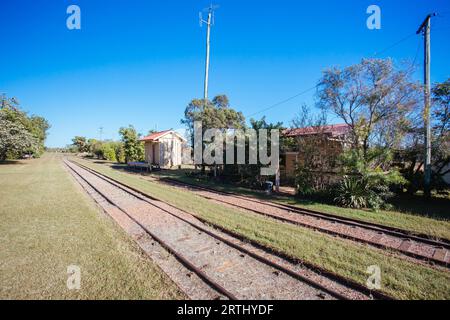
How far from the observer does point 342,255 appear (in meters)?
4.53

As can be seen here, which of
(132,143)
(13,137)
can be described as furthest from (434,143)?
(13,137)

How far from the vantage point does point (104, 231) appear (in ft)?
19.0

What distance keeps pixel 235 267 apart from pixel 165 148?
90.6ft

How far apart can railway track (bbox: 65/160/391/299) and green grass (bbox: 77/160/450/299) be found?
0.41m

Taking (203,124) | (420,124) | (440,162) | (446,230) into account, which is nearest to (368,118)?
(420,124)

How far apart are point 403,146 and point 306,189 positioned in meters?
6.08

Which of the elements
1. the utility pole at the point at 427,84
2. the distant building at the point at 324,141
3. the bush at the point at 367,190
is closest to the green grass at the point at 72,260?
the bush at the point at 367,190

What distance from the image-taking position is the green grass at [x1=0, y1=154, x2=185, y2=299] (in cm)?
326

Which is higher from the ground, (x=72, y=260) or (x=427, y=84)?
(x=427, y=84)

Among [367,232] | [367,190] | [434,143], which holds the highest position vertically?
[434,143]

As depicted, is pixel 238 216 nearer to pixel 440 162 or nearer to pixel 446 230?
pixel 446 230

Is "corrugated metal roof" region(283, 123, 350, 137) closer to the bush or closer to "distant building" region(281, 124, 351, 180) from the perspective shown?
"distant building" region(281, 124, 351, 180)

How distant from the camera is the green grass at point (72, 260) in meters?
3.26

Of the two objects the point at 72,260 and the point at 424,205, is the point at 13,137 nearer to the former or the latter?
the point at 72,260
